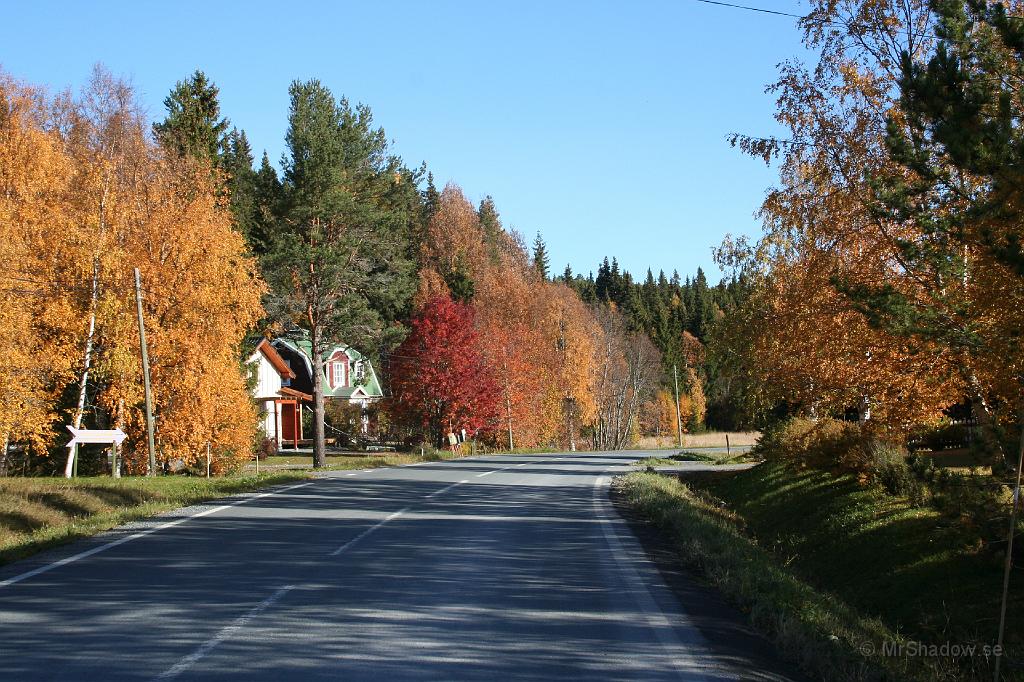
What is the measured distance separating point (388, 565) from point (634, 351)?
264 ft

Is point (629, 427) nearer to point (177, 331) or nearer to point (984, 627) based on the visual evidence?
point (177, 331)

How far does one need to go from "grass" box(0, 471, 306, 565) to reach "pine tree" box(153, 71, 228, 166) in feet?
89.3

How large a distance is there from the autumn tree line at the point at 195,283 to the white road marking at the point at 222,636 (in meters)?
20.1

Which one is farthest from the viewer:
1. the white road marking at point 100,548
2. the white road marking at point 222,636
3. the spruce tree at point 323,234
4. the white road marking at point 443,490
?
the spruce tree at point 323,234

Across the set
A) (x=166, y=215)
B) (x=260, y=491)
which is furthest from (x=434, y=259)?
(x=260, y=491)

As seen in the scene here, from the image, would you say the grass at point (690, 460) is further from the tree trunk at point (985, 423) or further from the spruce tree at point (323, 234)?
the tree trunk at point (985, 423)

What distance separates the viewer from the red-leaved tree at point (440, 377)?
5328 centimetres

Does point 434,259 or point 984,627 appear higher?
point 434,259

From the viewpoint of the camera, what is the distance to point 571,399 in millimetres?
77438

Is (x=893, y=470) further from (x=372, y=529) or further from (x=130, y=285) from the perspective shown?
(x=130, y=285)

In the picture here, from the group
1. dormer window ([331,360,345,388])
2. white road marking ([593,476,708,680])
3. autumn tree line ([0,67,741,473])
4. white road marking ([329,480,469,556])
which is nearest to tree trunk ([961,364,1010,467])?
white road marking ([593,476,708,680])

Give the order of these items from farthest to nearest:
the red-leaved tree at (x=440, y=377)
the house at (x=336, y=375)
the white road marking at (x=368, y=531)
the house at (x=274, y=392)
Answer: the house at (x=336, y=375)
the house at (x=274, y=392)
the red-leaved tree at (x=440, y=377)
the white road marking at (x=368, y=531)

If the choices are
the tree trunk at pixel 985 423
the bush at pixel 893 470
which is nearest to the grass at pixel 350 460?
the bush at pixel 893 470

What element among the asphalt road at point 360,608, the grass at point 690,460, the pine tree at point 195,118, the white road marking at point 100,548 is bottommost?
the grass at point 690,460
